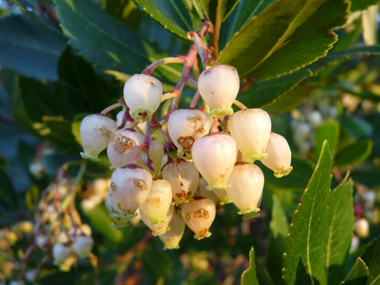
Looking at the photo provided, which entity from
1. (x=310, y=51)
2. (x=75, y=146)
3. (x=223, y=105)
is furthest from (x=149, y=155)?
(x=75, y=146)

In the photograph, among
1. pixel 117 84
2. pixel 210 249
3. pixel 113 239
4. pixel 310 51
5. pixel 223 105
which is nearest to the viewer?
pixel 223 105

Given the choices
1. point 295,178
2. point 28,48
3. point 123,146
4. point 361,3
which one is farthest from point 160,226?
point 28,48

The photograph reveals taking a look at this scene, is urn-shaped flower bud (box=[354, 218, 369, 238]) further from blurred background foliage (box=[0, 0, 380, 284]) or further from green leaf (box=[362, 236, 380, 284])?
green leaf (box=[362, 236, 380, 284])

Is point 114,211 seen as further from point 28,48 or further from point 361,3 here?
point 28,48

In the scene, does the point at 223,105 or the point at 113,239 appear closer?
the point at 223,105

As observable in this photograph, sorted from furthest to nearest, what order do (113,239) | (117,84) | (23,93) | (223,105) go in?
(113,239), (117,84), (23,93), (223,105)

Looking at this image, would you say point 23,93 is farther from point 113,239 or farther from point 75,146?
point 113,239

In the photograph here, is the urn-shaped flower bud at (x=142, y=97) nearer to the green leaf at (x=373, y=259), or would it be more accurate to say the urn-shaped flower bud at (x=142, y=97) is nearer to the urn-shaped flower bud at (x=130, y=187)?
the urn-shaped flower bud at (x=130, y=187)

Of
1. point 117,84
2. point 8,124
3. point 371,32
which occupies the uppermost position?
point 371,32
